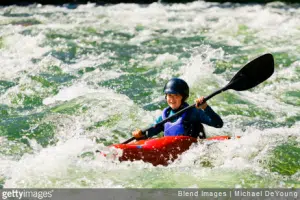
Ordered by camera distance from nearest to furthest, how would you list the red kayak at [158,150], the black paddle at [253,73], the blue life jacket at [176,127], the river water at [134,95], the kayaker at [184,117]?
the river water at [134,95] < the red kayak at [158,150] < the kayaker at [184,117] < the blue life jacket at [176,127] < the black paddle at [253,73]

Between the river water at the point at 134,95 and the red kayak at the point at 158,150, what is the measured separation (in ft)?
0.21

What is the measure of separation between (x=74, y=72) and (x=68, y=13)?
858 cm

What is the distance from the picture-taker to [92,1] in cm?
2077

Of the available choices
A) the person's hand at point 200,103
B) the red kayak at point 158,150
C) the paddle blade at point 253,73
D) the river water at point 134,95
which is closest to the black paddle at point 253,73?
the paddle blade at point 253,73

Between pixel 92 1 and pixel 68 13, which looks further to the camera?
pixel 92 1

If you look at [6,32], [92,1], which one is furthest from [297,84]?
[92,1]

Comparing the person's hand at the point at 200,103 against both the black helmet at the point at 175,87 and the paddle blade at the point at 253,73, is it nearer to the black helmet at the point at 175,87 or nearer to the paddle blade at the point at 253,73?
the black helmet at the point at 175,87

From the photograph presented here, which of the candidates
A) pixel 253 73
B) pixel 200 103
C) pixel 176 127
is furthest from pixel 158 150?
pixel 253 73

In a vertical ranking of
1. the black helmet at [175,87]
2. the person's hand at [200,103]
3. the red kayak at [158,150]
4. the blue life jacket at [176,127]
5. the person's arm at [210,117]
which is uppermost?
the black helmet at [175,87]

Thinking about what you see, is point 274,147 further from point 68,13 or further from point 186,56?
point 68,13

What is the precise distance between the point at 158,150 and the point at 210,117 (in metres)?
0.70

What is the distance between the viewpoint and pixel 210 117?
5.00m

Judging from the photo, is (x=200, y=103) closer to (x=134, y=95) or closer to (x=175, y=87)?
(x=175, y=87)

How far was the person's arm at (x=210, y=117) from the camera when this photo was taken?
4979 millimetres
